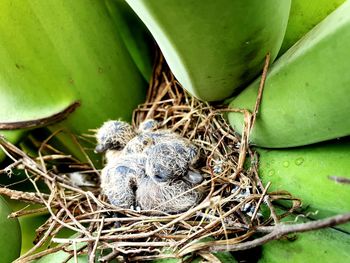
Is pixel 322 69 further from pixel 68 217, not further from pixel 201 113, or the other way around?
pixel 68 217

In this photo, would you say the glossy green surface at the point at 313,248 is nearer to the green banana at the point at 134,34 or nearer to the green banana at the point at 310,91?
the green banana at the point at 310,91

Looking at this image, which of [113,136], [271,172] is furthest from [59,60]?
[271,172]

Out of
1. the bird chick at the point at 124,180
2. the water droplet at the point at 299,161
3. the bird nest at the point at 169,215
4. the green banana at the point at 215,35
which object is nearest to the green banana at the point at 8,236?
the bird nest at the point at 169,215

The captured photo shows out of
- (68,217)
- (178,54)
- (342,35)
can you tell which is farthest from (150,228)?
(342,35)

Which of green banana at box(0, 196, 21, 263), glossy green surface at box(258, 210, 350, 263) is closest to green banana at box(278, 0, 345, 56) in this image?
glossy green surface at box(258, 210, 350, 263)

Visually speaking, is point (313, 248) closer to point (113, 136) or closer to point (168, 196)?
point (168, 196)

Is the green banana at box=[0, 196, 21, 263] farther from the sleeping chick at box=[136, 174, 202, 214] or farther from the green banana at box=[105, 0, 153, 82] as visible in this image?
the green banana at box=[105, 0, 153, 82]

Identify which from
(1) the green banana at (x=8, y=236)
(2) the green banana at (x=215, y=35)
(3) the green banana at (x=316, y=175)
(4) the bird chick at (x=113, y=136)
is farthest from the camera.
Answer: (4) the bird chick at (x=113, y=136)

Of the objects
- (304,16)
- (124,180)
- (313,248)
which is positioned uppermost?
(304,16)
